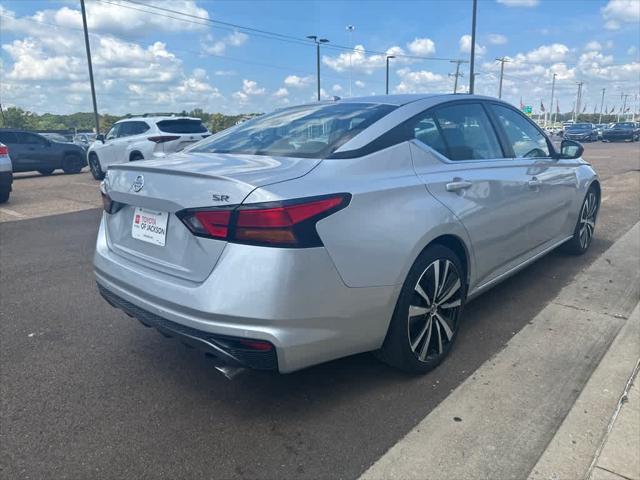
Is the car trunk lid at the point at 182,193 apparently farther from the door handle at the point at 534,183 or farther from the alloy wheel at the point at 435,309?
the door handle at the point at 534,183

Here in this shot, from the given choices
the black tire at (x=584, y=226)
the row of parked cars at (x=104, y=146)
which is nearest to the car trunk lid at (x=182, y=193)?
the black tire at (x=584, y=226)

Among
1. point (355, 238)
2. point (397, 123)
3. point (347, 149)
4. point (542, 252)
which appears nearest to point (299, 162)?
point (347, 149)

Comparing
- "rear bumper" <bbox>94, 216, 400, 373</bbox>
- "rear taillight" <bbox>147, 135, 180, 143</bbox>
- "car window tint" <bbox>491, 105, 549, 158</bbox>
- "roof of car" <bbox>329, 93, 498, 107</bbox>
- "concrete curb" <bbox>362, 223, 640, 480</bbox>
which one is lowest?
"concrete curb" <bbox>362, 223, 640, 480</bbox>

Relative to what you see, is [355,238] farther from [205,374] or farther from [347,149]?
[205,374]

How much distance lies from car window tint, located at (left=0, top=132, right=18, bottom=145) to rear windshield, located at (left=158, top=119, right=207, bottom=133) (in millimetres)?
6208

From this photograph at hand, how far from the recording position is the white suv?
38.8 ft

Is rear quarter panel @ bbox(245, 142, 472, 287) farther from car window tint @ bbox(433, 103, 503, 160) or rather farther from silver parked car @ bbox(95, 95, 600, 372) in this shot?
car window tint @ bbox(433, 103, 503, 160)

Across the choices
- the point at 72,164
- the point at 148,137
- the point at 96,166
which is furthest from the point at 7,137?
the point at 148,137

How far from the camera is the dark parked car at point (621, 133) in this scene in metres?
37.2

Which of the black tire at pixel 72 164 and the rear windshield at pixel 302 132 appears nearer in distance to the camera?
the rear windshield at pixel 302 132

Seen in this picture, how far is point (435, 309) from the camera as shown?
9.36 feet

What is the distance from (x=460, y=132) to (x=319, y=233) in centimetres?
163

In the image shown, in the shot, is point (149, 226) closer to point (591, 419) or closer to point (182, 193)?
point (182, 193)

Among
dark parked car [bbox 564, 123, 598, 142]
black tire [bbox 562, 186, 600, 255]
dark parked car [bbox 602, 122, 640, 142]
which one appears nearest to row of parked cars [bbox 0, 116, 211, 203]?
black tire [bbox 562, 186, 600, 255]
